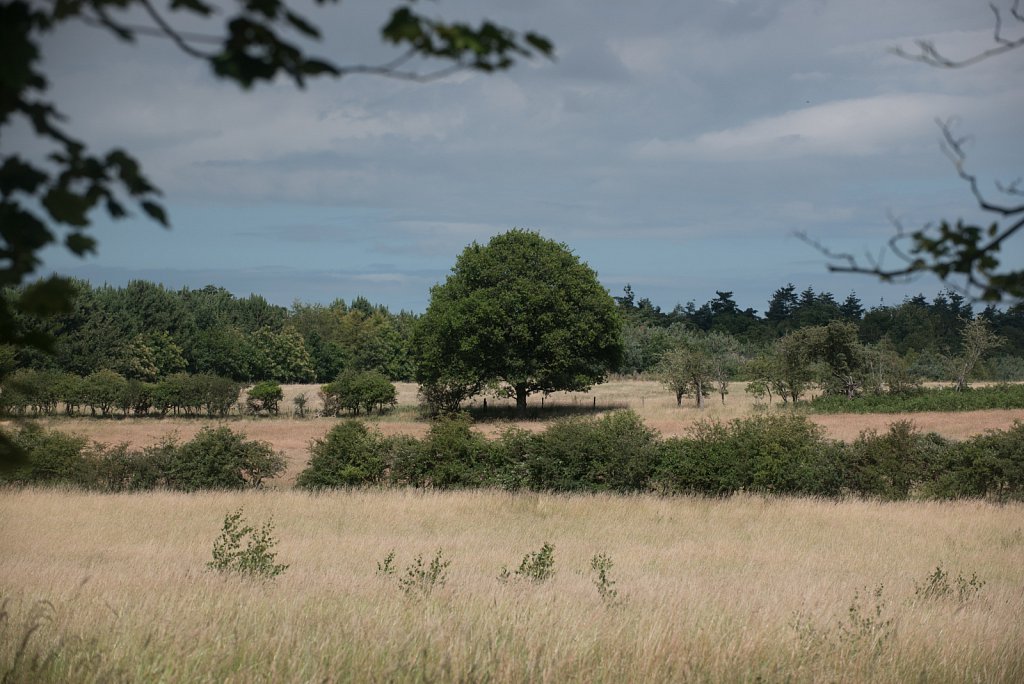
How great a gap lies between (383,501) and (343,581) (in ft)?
40.7

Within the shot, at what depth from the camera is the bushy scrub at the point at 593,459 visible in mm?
25469

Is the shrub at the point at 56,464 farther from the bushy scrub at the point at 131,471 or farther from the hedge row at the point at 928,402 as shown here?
the hedge row at the point at 928,402

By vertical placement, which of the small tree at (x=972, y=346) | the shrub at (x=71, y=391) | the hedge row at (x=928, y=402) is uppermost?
the small tree at (x=972, y=346)

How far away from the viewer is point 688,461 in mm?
25156

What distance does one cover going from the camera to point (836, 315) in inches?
4734

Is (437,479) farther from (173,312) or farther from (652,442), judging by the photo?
(173,312)

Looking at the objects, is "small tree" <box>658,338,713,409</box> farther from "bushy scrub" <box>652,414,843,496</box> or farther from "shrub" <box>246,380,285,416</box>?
"bushy scrub" <box>652,414,843,496</box>

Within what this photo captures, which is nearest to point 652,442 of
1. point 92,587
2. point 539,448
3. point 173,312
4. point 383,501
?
point 539,448

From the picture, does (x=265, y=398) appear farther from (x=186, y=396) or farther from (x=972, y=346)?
(x=972, y=346)

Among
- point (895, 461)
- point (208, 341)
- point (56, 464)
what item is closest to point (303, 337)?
point (208, 341)

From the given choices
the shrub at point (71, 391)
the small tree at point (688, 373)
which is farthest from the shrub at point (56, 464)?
the small tree at point (688, 373)

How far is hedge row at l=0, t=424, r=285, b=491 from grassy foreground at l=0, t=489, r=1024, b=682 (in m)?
5.40

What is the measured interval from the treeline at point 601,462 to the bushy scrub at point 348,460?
0.10ft

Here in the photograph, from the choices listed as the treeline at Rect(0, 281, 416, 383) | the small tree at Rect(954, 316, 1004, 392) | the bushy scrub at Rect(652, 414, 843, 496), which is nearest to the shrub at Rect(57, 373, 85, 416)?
the treeline at Rect(0, 281, 416, 383)
